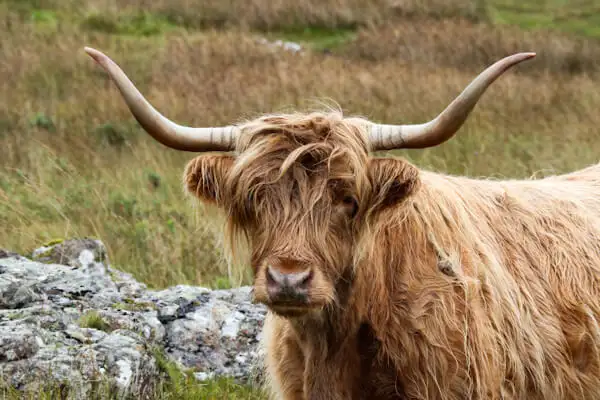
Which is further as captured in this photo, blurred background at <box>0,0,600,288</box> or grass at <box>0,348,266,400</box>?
blurred background at <box>0,0,600,288</box>

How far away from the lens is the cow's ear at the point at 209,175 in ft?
12.6

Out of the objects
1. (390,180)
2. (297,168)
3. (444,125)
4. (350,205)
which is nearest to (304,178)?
(297,168)

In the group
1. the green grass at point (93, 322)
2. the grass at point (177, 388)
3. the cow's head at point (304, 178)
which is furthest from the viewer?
the green grass at point (93, 322)

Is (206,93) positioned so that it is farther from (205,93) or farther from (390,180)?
(390,180)

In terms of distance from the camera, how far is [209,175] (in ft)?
12.7

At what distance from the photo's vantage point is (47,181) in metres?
8.52

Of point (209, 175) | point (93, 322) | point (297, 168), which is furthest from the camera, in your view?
point (93, 322)

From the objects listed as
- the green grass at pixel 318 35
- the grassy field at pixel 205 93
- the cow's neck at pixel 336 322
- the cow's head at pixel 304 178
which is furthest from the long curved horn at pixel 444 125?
the green grass at pixel 318 35

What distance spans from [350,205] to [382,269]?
13.8 inches

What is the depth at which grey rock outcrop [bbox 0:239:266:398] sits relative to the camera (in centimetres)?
441

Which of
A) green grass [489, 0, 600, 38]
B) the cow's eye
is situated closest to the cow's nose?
the cow's eye

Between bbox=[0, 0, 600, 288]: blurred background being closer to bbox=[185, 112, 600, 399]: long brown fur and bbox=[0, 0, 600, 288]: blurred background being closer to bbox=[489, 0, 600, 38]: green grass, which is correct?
bbox=[185, 112, 600, 399]: long brown fur

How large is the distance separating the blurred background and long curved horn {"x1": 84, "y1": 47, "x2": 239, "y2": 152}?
14.8 inches

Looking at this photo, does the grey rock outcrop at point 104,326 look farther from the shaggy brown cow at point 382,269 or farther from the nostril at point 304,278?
the nostril at point 304,278
